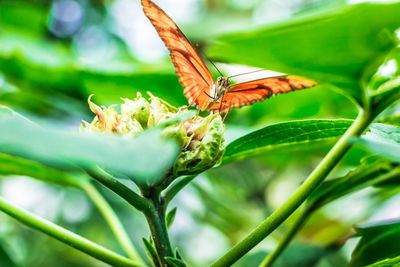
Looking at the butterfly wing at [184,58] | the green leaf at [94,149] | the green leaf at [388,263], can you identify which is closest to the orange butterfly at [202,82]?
the butterfly wing at [184,58]

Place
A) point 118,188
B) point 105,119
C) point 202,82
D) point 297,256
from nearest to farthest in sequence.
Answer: point 118,188, point 105,119, point 202,82, point 297,256

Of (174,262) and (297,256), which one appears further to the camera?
(297,256)

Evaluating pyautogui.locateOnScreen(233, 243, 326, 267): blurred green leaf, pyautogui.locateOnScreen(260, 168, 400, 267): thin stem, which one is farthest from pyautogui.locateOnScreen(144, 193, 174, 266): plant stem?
pyautogui.locateOnScreen(233, 243, 326, 267): blurred green leaf

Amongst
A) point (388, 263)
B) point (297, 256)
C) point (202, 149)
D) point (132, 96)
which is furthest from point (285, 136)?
point (132, 96)

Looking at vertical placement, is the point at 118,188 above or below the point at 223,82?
below

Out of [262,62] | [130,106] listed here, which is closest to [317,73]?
[262,62]

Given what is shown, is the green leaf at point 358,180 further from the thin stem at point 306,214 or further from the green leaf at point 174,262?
the green leaf at point 174,262

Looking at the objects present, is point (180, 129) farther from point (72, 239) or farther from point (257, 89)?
point (257, 89)
